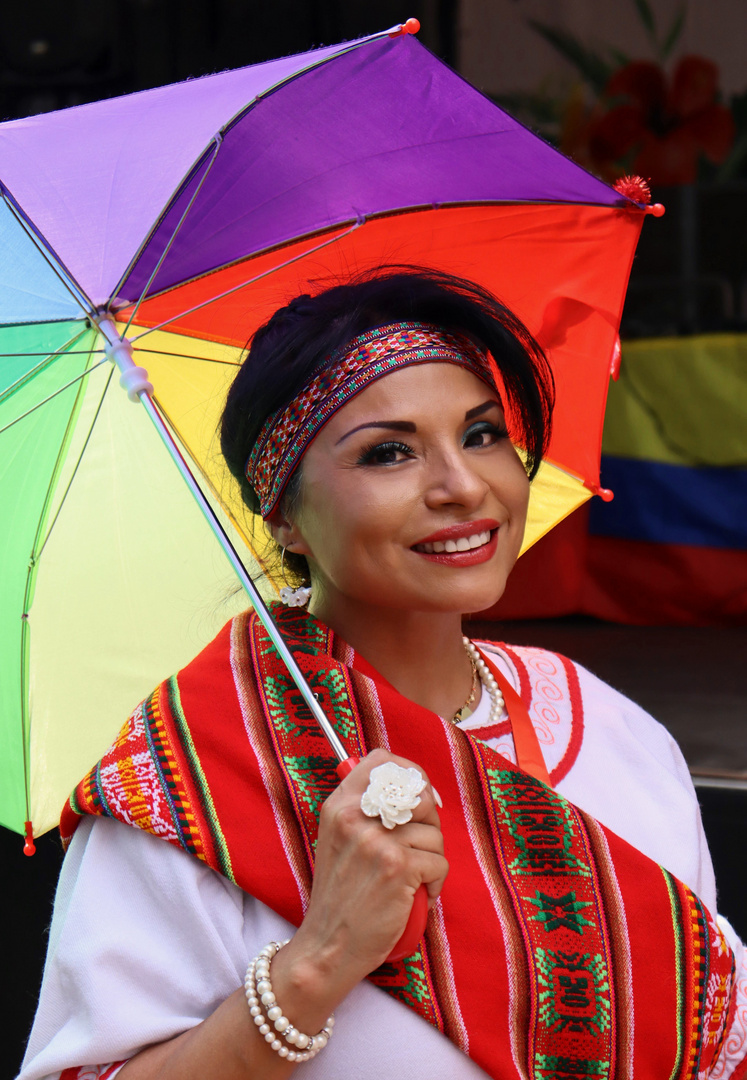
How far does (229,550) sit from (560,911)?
0.59 meters

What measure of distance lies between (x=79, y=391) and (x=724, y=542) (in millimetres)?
A: 2634

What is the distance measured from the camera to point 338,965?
122 cm

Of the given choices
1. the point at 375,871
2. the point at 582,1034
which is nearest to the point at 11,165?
the point at 375,871

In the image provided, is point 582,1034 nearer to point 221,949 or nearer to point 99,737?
point 221,949

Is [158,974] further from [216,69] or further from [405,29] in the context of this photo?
[216,69]

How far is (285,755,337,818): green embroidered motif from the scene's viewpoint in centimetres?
139

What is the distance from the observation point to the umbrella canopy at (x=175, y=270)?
59.5 inches

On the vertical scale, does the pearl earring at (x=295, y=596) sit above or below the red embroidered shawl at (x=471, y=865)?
above

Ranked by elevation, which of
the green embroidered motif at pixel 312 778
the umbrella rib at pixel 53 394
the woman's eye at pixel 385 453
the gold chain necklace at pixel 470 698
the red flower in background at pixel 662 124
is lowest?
the green embroidered motif at pixel 312 778

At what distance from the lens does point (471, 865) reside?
4.66 ft

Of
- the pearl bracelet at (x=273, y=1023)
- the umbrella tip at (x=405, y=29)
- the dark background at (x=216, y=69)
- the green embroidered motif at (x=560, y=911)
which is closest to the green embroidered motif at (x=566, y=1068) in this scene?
the green embroidered motif at (x=560, y=911)

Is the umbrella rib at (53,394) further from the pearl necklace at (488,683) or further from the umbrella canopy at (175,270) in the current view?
the pearl necklace at (488,683)

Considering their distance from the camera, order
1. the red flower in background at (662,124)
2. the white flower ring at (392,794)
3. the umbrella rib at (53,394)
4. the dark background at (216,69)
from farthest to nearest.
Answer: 1. the red flower in background at (662,124)
2. the dark background at (216,69)
3. the umbrella rib at (53,394)
4. the white flower ring at (392,794)

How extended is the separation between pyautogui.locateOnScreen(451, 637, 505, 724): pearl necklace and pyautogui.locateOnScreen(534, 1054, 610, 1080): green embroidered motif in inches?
17.8
